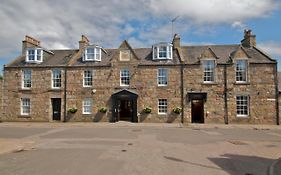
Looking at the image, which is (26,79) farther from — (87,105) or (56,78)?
(87,105)

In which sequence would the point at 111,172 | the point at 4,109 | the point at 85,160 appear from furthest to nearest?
the point at 4,109
the point at 85,160
the point at 111,172

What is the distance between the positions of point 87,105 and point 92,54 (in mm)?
5792

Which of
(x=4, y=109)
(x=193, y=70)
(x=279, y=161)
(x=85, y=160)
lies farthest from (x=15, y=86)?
(x=279, y=161)

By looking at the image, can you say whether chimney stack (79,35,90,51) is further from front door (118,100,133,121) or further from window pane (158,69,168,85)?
window pane (158,69,168,85)

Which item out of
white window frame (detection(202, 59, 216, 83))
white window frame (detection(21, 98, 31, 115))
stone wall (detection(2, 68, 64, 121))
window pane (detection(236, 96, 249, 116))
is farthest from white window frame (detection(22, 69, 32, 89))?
window pane (detection(236, 96, 249, 116))

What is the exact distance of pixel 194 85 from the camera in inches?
987

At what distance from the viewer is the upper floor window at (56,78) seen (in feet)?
88.0

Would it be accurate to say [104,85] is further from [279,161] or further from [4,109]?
[279,161]

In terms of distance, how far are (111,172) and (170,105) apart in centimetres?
1832

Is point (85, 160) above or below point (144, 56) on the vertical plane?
below

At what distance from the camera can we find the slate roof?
25.7m

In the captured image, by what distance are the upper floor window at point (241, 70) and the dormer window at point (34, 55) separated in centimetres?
2218

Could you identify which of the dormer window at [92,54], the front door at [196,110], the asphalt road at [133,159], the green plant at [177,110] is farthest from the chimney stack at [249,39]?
the asphalt road at [133,159]

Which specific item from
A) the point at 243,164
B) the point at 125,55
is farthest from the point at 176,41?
the point at 243,164
